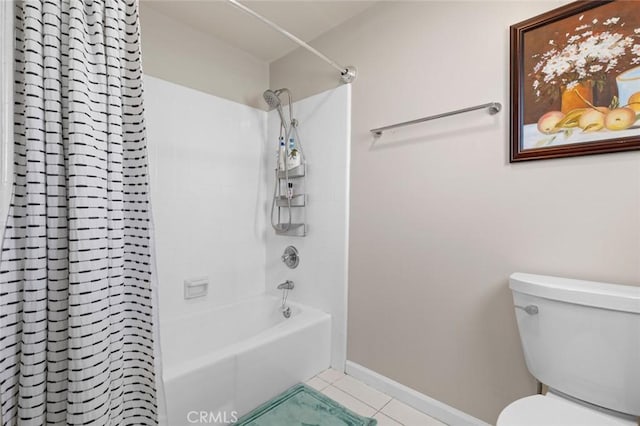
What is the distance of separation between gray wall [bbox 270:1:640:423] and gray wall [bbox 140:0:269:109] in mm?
805

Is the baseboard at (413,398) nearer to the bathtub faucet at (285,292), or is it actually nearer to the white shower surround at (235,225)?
the white shower surround at (235,225)

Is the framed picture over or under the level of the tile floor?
over

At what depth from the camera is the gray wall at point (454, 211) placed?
3.73 feet

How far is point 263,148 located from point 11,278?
5.89ft

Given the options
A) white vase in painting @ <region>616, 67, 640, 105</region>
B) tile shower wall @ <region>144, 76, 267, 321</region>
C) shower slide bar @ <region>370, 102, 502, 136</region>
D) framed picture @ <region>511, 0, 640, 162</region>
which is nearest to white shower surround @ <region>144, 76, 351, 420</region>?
tile shower wall @ <region>144, 76, 267, 321</region>

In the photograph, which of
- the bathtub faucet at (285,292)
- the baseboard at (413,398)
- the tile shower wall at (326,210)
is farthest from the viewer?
the bathtub faucet at (285,292)

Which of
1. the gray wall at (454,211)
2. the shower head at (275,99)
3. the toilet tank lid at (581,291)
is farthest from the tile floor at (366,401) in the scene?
the shower head at (275,99)

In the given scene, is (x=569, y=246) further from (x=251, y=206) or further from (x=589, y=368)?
(x=251, y=206)

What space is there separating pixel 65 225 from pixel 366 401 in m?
1.61

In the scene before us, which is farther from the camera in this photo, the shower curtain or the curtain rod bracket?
the curtain rod bracket

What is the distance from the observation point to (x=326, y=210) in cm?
201

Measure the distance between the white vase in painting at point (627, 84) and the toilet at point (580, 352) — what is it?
25.9 inches

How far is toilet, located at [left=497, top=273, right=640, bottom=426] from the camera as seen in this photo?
92 cm

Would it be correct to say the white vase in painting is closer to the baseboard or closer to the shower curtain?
the baseboard
